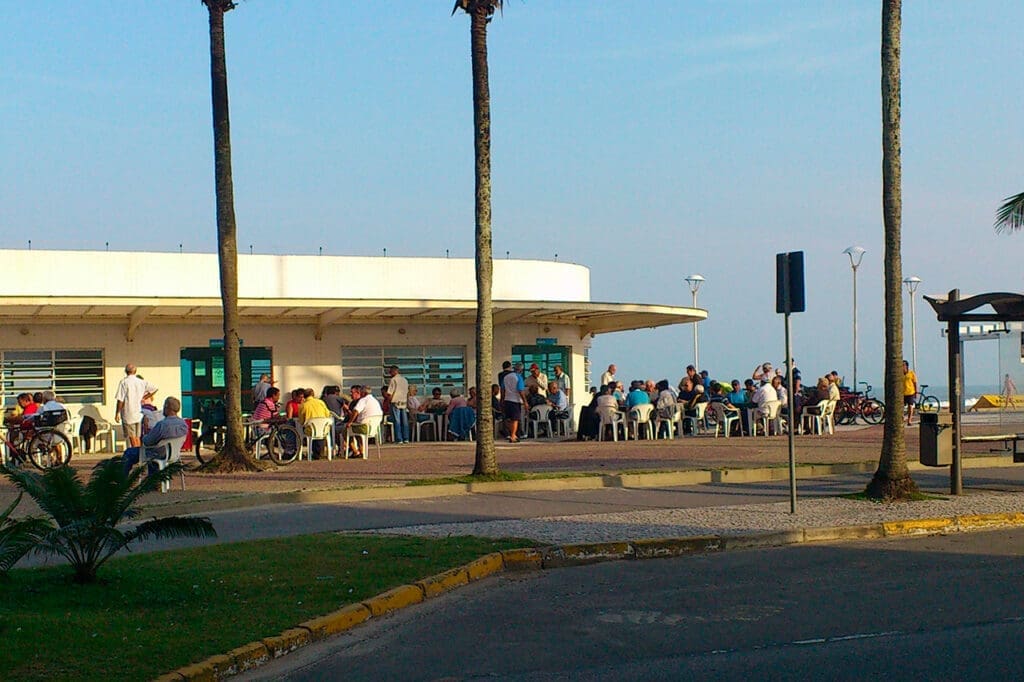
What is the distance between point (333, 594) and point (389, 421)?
20721 mm

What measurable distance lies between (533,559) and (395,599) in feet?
7.64

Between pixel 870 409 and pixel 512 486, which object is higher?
pixel 870 409

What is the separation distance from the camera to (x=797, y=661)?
7.86m

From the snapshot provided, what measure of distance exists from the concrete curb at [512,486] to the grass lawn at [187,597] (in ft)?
13.5

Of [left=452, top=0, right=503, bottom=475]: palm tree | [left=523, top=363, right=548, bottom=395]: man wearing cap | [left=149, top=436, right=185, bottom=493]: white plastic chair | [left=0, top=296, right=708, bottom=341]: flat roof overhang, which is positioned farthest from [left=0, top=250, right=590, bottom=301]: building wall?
[left=452, top=0, right=503, bottom=475]: palm tree

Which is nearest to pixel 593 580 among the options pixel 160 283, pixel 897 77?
pixel 897 77

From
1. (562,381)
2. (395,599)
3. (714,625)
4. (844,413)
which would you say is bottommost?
(714,625)

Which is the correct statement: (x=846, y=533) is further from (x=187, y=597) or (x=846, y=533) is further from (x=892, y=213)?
(x=187, y=597)

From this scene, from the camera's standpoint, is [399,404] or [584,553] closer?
[584,553]

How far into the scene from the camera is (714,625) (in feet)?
29.7

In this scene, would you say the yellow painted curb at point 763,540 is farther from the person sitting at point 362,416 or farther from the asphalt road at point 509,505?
the person sitting at point 362,416

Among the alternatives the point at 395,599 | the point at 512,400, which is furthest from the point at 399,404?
the point at 395,599

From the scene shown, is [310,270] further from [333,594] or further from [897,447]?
[333,594]

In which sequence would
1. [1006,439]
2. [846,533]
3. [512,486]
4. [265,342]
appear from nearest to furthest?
1. [846,533]
2. [1006,439]
3. [512,486]
4. [265,342]
